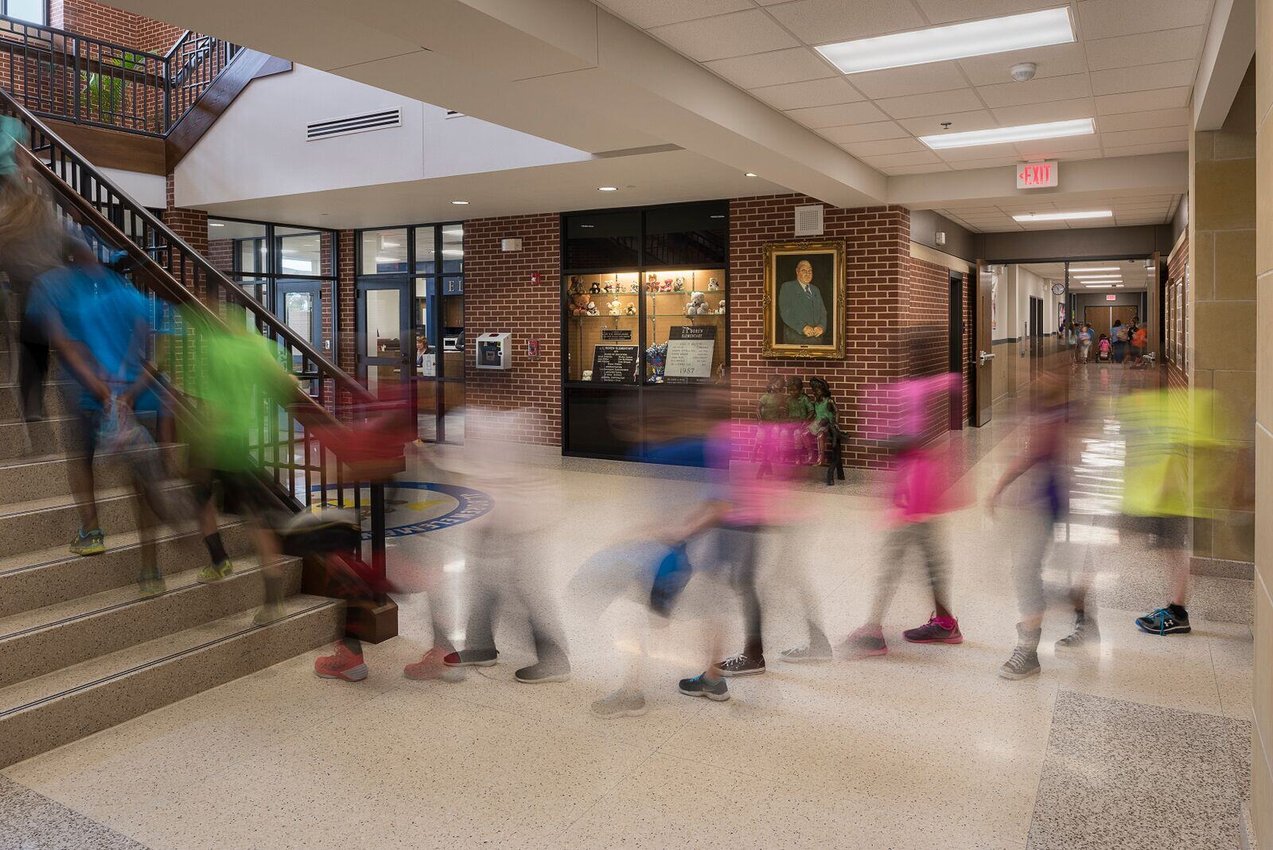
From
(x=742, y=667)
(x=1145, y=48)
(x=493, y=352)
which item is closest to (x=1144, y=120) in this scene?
(x=1145, y=48)

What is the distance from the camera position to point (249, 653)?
3.75 m

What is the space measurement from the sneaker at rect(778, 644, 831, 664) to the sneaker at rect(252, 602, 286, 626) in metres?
2.16

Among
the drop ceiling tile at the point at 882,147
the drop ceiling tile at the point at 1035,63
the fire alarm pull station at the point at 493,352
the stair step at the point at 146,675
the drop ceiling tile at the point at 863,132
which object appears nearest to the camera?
the stair step at the point at 146,675

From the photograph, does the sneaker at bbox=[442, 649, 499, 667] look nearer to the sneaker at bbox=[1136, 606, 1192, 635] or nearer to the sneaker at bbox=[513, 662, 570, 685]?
the sneaker at bbox=[513, 662, 570, 685]

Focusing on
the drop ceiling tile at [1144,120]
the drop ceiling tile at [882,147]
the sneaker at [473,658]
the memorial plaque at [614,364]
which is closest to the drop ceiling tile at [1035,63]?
the drop ceiling tile at [1144,120]

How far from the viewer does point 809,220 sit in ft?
28.2

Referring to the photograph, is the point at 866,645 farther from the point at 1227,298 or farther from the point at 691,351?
the point at 691,351

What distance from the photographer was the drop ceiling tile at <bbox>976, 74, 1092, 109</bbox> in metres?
5.22

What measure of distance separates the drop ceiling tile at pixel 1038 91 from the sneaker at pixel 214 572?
4.78 metres

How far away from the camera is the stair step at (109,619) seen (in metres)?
3.23

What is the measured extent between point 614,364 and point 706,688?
6.76 meters

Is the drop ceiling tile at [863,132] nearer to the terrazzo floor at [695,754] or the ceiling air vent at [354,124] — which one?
the terrazzo floor at [695,754]

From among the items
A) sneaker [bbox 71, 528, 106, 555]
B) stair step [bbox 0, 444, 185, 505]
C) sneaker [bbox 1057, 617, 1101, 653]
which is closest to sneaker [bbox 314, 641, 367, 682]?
sneaker [bbox 71, 528, 106, 555]

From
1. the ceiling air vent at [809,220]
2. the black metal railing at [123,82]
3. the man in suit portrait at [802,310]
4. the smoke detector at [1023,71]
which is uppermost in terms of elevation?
the black metal railing at [123,82]
